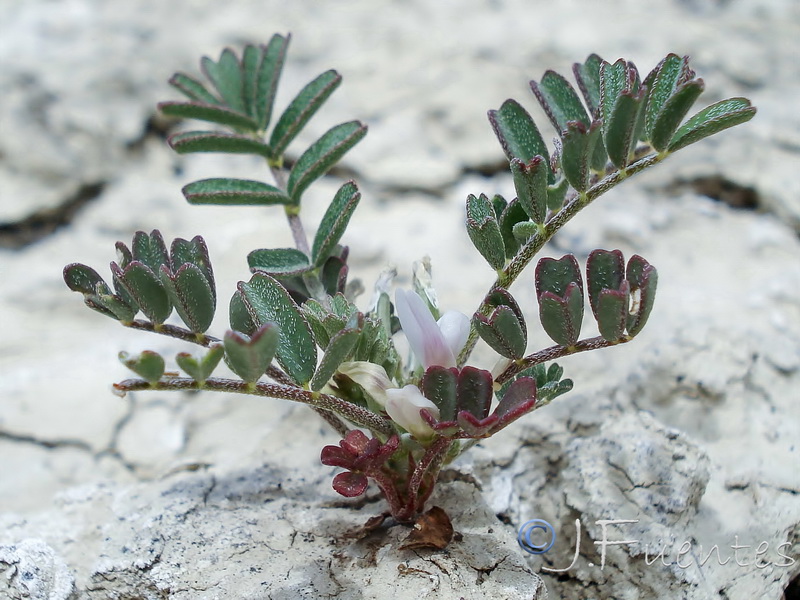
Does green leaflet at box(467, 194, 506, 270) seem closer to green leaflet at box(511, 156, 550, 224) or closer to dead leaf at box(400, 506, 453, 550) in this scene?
green leaflet at box(511, 156, 550, 224)

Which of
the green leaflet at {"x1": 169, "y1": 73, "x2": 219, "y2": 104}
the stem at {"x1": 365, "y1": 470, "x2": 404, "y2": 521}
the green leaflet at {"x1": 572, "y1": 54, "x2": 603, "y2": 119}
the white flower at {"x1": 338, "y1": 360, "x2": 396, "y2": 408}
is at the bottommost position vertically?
→ the stem at {"x1": 365, "y1": 470, "x2": 404, "y2": 521}

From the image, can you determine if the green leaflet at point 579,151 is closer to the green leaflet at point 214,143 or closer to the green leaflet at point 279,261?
the green leaflet at point 279,261

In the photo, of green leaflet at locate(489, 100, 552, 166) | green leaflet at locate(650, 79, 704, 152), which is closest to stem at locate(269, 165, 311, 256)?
green leaflet at locate(489, 100, 552, 166)

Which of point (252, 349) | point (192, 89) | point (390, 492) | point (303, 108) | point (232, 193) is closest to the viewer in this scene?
point (252, 349)

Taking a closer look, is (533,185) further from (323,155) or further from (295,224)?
(295,224)

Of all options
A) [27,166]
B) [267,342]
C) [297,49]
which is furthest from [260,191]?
[297,49]

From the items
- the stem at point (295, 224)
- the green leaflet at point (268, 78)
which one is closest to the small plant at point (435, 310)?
the stem at point (295, 224)

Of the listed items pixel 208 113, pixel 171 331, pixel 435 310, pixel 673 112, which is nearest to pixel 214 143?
pixel 208 113
